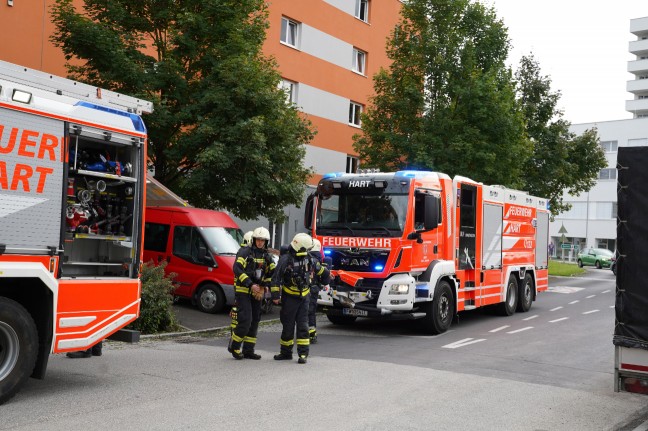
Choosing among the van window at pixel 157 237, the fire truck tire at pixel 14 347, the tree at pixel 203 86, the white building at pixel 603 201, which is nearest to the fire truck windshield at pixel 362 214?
the tree at pixel 203 86

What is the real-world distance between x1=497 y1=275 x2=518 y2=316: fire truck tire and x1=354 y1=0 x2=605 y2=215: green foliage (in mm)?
5350

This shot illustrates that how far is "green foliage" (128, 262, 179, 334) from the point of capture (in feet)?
40.3

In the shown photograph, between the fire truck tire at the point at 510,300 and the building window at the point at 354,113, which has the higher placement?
the building window at the point at 354,113

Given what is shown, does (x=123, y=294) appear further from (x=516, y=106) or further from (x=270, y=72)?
(x=516, y=106)

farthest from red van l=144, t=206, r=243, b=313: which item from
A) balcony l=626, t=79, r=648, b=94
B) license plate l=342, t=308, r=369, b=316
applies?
balcony l=626, t=79, r=648, b=94

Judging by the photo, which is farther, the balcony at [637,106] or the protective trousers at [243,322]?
the balcony at [637,106]

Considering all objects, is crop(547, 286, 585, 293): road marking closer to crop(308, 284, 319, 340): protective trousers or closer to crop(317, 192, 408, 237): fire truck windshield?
crop(317, 192, 408, 237): fire truck windshield

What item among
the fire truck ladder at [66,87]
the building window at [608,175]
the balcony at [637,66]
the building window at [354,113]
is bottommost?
the fire truck ladder at [66,87]

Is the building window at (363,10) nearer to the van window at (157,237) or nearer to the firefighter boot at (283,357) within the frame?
the van window at (157,237)

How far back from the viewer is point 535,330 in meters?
14.9

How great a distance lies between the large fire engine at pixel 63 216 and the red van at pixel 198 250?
7.02 meters

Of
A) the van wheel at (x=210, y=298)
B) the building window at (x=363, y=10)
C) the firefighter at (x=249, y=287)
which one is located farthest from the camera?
the building window at (x=363, y=10)

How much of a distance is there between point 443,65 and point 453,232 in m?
10.4

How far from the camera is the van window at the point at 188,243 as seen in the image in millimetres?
15805
